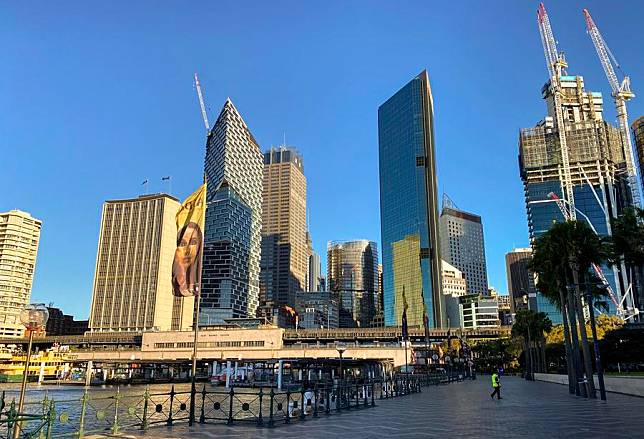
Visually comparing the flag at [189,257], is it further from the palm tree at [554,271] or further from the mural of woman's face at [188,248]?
the palm tree at [554,271]

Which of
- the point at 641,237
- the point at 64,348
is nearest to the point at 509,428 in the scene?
the point at 641,237

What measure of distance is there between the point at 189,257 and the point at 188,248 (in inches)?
18.0

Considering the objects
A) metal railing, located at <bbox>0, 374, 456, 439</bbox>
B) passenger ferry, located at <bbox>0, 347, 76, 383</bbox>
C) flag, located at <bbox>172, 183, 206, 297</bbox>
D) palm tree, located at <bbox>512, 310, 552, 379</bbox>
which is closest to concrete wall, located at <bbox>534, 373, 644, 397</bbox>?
metal railing, located at <bbox>0, 374, 456, 439</bbox>

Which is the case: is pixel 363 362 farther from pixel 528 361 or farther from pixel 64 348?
pixel 64 348

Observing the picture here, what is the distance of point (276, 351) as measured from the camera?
138 m

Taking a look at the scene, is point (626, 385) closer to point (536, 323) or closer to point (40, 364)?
point (536, 323)

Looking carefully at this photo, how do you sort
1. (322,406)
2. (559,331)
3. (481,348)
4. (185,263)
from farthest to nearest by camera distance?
(481,348)
(559,331)
(322,406)
(185,263)

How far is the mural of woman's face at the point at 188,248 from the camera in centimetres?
2459

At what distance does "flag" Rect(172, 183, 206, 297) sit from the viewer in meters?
24.3

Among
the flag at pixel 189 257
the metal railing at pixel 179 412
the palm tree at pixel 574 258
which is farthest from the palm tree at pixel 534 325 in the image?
the flag at pixel 189 257

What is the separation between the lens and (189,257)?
24.6 metres

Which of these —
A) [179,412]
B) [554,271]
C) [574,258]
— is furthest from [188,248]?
[554,271]

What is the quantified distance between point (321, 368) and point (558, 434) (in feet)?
339

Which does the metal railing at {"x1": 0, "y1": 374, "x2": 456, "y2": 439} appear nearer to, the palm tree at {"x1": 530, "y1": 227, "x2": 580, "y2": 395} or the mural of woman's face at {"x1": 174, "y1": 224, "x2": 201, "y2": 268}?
the mural of woman's face at {"x1": 174, "y1": 224, "x2": 201, "y2": 268}
